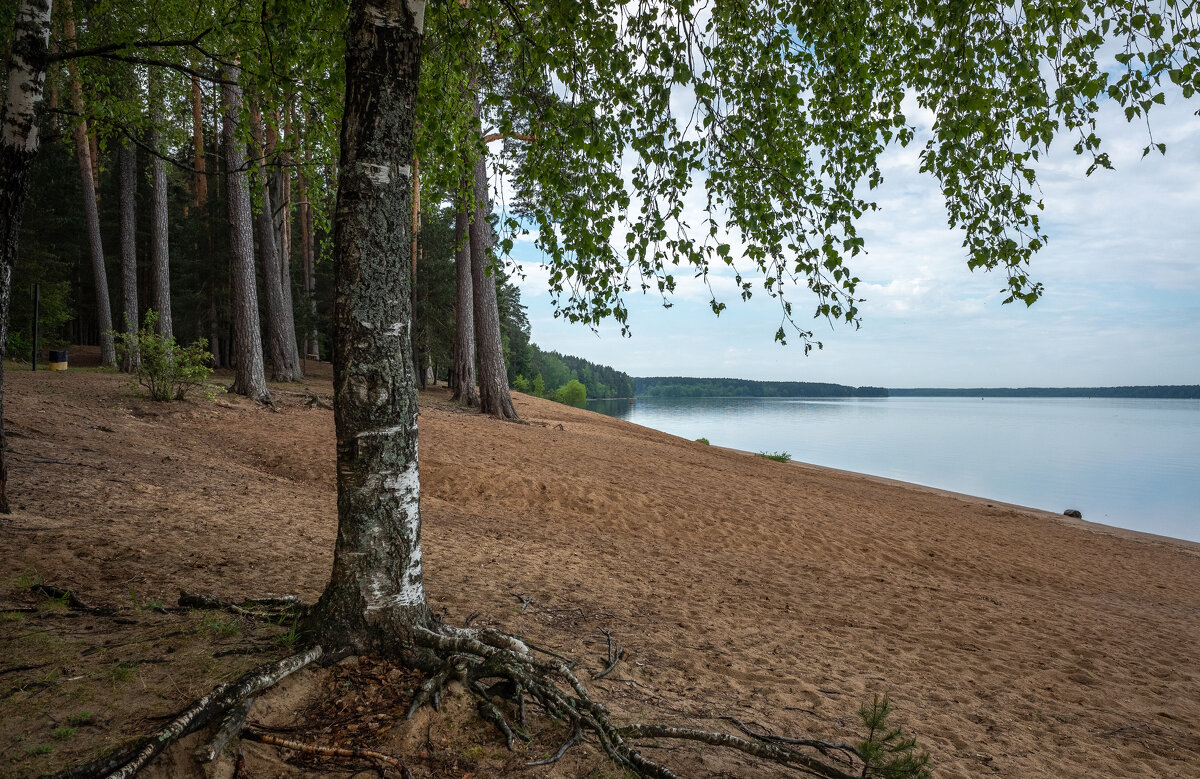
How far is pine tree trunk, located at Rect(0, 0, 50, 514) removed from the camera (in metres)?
4.14

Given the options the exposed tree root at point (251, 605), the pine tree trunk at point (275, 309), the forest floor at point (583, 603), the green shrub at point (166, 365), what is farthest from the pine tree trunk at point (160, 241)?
the exposed tree root at point (251, 605)

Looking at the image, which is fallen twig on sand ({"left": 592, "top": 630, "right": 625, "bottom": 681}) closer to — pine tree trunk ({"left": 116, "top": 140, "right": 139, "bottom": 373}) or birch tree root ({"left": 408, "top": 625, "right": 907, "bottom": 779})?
birch tree root ({"left": 408, "top": 625, "right": 907, "bottom": 779})

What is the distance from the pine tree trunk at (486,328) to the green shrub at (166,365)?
6602 millimetres

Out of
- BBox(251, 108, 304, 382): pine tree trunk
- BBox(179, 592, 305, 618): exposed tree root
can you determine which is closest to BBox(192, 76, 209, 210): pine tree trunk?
BBox(251, 108, 304, 382): pine tree trunk

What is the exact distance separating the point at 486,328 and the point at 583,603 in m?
11.8

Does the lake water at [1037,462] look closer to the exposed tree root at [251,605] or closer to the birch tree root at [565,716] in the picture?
the birch tree root at [565,716]

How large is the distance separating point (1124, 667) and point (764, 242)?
5059 millimetres

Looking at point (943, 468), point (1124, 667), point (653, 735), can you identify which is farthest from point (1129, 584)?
point (943, 468)

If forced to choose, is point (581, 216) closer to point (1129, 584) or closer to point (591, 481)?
point (591, 481)

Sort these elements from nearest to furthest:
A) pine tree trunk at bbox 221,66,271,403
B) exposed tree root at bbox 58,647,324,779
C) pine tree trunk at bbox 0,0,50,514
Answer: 1. exposed tree root at bbox 58,647,324,779
2. pine tree trunk at bbox 0,0,50,514
3. pine tree trunk at bbox 221,66,271,403

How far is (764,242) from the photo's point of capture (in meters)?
4.08

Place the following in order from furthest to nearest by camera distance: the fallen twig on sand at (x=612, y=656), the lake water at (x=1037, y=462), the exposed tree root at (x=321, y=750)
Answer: the lake water at (x=1037, y=462)
the fallen twig on sand at (x=612, y=656)
the exposed tree root at (x=321, y=750)

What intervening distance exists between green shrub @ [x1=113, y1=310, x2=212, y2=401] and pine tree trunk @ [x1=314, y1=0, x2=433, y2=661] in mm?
9834

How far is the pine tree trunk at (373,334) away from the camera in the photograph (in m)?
2.79
